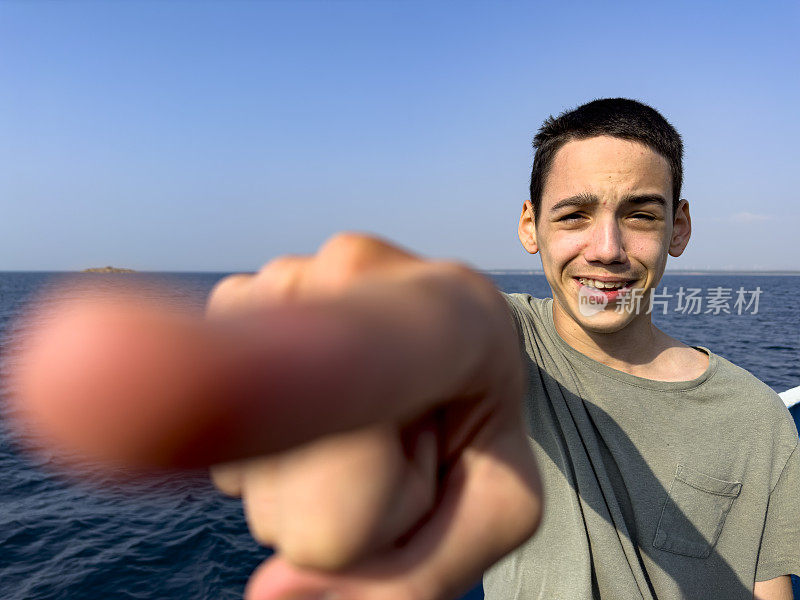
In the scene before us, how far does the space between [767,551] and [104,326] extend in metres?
3.57

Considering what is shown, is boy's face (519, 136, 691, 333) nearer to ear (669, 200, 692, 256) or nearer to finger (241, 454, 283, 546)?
ear (669, 200, 692, 256)

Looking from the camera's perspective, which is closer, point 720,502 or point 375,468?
point 375,468

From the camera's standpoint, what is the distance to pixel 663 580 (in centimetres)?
252

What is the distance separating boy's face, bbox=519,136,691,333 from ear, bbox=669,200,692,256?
279 mm

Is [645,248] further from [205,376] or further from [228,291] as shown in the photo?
[205,376]

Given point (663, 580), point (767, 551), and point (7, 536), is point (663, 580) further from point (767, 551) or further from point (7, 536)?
point (7, 536)

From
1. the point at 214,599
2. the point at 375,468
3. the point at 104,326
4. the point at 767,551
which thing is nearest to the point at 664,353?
the point at 767,551

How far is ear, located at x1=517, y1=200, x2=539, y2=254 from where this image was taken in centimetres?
310

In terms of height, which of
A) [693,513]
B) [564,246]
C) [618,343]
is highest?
[564,246]

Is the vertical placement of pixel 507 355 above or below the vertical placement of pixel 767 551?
above

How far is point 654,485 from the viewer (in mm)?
2615

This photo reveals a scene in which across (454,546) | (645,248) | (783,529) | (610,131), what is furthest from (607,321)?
(454,546)

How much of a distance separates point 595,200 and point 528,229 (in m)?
0.62

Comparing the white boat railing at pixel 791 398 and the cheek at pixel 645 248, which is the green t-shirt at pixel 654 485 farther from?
the white boat railing at pixel 791 398
